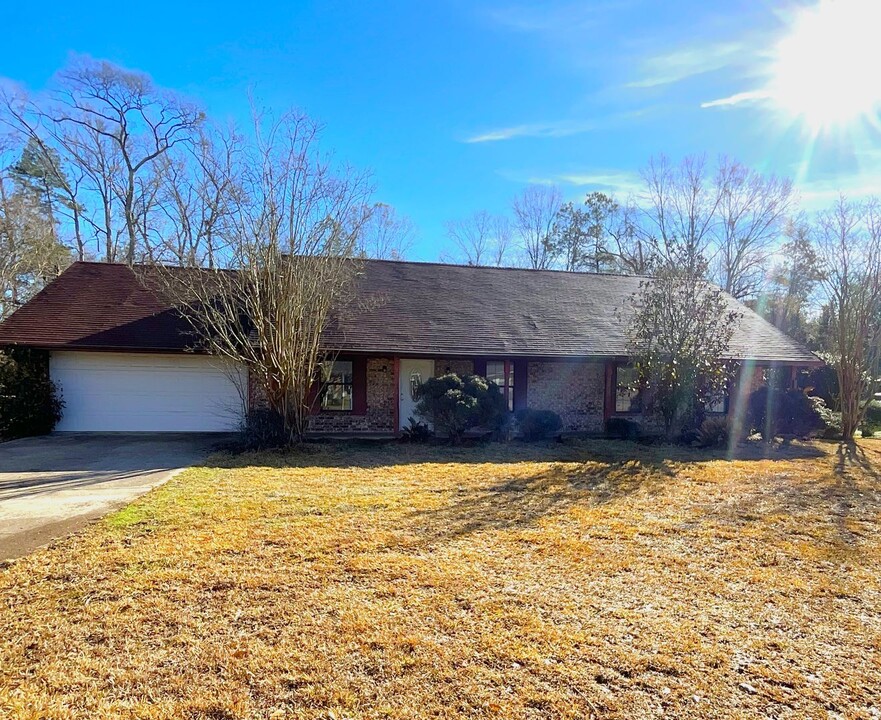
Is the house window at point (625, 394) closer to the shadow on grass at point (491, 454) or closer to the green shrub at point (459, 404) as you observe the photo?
the shadow on grass at point (491, 454)

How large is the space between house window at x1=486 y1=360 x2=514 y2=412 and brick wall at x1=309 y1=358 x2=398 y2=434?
270 cm

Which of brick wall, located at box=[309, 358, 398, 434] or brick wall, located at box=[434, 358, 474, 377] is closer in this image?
brick wall, located at box=[309, 358, 398, 434]

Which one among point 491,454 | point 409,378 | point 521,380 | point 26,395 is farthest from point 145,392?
point 521,380

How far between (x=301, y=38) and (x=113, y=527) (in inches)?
417

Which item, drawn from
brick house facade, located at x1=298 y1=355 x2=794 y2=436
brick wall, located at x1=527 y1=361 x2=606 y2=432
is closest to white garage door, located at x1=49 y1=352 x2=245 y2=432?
brick house facade, located at x1=298 y1=355 x2=794 y2=436

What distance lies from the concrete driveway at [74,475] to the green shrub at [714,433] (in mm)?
10936

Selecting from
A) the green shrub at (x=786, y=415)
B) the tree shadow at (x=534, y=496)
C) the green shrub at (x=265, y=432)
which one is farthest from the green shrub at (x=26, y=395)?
the green shrub at (x=786, y=415)

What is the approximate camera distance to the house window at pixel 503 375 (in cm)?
1393

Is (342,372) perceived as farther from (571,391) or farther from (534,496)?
(534,496)

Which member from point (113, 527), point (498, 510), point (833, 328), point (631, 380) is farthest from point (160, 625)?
point (833, 328)

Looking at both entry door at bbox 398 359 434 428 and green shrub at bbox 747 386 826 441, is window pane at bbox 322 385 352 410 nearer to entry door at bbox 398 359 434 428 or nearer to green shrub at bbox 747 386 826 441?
entry door at bbox 398 359 434 428

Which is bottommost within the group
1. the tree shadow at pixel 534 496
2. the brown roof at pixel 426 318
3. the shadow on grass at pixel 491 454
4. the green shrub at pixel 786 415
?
the tree shadow at pixel 534 496

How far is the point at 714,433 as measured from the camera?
38.9 feet

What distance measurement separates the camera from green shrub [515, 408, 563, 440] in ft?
40.4
